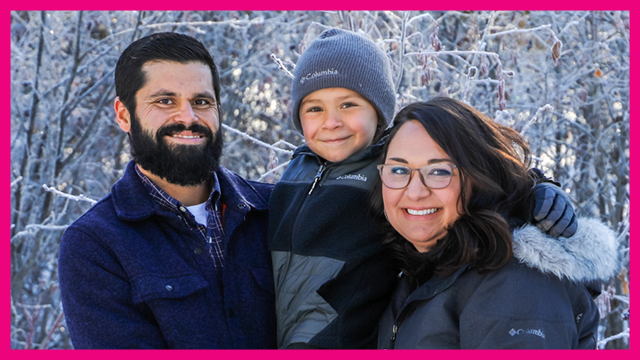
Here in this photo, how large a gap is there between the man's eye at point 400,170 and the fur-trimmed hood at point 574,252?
473 millimetres

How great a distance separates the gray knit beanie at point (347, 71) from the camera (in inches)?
106

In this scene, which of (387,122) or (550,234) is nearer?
(550,234)

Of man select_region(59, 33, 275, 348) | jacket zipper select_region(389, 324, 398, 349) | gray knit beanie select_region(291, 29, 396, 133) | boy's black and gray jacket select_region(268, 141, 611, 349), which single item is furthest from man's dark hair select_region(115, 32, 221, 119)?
jacket zipper select_region(389, 324, 398, 349)

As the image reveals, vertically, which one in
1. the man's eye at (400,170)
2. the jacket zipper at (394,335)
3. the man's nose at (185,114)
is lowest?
the jacket zipper at (394,335)

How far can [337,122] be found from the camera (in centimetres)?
262

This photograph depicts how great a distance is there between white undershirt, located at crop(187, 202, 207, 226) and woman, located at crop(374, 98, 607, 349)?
36.3 inches

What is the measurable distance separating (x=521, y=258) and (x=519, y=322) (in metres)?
0.23

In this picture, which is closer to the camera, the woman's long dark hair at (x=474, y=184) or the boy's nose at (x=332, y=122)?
the woman's long dark hair at (x=474, y=184)

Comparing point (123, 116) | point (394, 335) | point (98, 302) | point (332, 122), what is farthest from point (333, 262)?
point (123, 116)

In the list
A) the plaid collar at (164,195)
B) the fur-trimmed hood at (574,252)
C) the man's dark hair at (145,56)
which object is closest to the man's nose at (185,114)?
the man's dark hair at (145,56)

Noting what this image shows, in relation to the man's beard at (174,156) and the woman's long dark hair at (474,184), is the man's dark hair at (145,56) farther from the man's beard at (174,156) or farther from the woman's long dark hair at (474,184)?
the woman's long dark hair at (474,184)

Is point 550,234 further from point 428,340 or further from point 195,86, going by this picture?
point 195,86

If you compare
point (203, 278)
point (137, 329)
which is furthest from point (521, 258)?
point (137, 329)

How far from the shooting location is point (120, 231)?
2352mm
